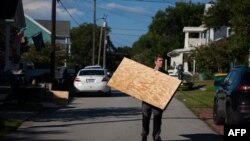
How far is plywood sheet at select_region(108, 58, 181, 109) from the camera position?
11675mm

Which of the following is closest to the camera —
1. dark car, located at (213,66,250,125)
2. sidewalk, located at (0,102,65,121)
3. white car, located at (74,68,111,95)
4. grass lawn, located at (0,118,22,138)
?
dark car, located at (213,66,250,125)

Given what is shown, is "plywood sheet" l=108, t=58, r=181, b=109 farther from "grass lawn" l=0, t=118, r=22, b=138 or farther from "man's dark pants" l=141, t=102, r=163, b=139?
"grass lawn" l=0, t=118, r=22, b=138

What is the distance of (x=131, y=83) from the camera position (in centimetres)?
1198

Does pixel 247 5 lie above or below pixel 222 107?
above

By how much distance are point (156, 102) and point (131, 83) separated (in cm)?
70

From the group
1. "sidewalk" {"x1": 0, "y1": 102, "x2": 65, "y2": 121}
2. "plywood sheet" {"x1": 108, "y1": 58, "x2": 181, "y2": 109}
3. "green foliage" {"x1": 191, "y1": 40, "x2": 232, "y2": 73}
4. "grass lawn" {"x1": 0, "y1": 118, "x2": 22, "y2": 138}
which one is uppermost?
"plywood sheet" {"x1": 108, "y1": 58, "x2": 181, "y2": 109}

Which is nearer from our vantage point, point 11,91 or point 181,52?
point 11,91

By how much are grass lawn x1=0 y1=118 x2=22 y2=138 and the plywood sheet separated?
10.5 ft

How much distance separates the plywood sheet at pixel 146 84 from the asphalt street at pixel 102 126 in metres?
1.73

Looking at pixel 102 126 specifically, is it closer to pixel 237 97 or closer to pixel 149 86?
pixel 237 97

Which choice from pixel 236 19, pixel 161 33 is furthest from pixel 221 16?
pixel 161 33

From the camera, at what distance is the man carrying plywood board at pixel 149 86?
11.7m

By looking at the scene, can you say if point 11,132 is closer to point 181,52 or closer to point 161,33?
point 181,52

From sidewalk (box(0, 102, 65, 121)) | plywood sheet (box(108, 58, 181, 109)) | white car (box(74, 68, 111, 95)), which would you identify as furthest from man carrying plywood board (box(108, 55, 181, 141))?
white car (box(74, 68, 111, 95))
